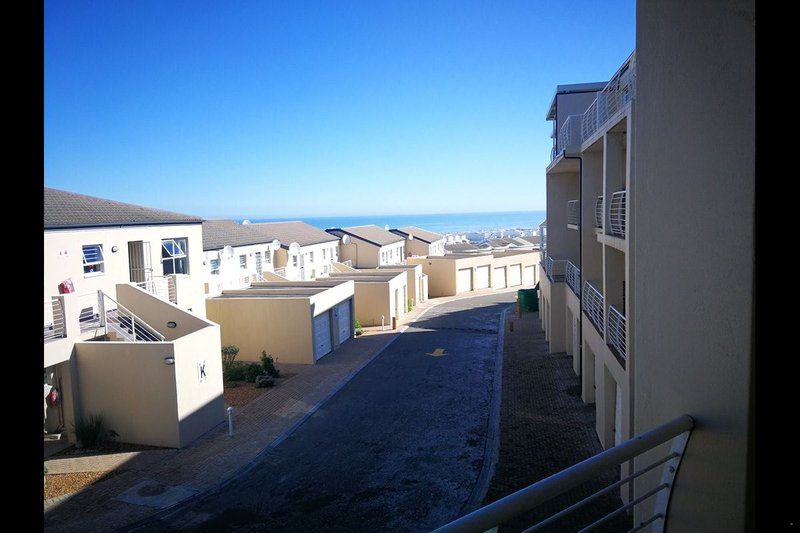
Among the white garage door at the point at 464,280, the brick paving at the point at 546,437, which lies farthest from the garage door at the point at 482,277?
the brick paving at the point at 546,437

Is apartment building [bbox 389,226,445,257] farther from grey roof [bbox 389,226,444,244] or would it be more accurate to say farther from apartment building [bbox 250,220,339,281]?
apartment building [bbox 250,220,339,281]

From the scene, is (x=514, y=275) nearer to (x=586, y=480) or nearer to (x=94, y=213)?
(x=94, y=213)

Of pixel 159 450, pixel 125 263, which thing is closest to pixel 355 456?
pixel 159 450

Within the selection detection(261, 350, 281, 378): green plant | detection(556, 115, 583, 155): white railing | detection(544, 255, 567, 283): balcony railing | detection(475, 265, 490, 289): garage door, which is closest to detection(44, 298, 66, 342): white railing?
detection(261, 350, 281, 378): green plant

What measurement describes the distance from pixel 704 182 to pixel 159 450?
14.4 m

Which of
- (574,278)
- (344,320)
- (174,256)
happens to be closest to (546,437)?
(574,278)

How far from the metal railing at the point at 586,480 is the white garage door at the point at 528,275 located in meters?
49.0

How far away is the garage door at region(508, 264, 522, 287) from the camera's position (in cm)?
4930

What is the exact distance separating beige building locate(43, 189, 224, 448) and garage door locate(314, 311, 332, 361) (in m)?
6.40

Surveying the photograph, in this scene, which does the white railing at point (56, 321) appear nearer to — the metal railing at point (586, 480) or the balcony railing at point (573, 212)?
the metal railing at point (586, 480)

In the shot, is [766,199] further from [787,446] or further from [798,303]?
[787,446]

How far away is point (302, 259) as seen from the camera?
117 feet

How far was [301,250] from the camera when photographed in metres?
35.5
